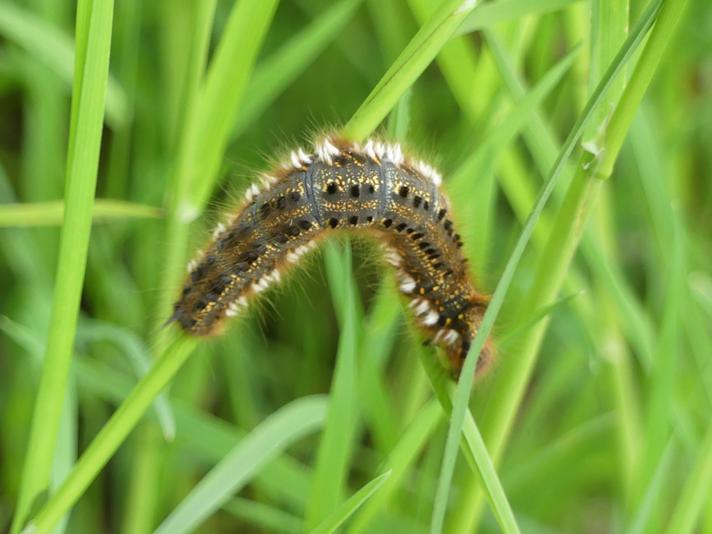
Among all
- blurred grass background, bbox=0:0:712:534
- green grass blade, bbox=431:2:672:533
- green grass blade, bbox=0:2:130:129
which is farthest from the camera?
green grass blade, bbox=0:2:130:129

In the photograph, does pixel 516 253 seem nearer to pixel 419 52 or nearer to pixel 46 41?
pixel 419 52

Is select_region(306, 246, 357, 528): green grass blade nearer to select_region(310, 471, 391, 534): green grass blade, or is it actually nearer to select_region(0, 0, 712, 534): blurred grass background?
select_region(0, 0, 712, 534): blurred grass background

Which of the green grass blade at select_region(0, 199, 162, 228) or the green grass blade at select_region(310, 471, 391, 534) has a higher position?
→ the green grass blade at select_region(0, 199, 162, 228)

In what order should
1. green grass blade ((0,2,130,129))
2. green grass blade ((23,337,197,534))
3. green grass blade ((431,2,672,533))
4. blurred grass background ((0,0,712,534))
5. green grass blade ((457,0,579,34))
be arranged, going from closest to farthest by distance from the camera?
green grass blade ((431,2,672,533)), green grass blade ((23,337,197,534)), green grass blade ((457,0,579,34)), blurred grass background ((0,0,712,534)), green grass blade ((0,2,130,129))

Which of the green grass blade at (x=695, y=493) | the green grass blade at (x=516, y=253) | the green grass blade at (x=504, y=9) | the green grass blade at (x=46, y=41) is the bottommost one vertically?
the green grass blade at (x=695, y=493)

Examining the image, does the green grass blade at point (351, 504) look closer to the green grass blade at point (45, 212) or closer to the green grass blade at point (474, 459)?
the green grass blade at point (474, 459)

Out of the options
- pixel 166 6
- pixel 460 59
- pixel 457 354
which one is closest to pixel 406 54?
pixel 457 354

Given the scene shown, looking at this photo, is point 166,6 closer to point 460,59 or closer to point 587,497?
point 460,59

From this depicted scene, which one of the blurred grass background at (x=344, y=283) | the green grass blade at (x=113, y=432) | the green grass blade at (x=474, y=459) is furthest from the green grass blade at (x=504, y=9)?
the green grass blade at (x=113, y=432)

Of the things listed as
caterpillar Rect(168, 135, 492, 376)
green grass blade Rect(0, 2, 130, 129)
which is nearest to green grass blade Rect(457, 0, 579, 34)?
caterpillar Rect(168, 135, 492, 376)
